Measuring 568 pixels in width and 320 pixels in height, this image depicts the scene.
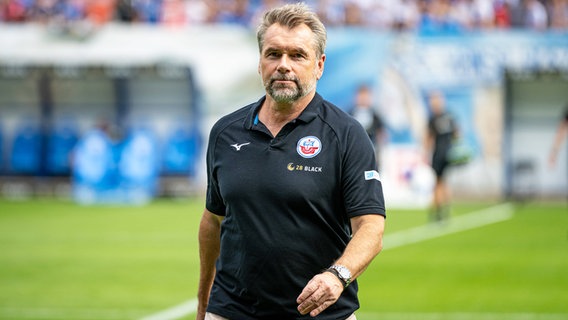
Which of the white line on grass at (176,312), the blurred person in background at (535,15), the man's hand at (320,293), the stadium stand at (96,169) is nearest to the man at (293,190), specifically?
the man's hand at (320,293)

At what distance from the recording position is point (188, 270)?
14.7 m

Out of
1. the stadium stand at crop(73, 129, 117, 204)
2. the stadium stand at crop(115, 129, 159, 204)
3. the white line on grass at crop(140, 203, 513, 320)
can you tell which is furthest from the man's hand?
the stadium stand at crop(73, 129, 117, 204)

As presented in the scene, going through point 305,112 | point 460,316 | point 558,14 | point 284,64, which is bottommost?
point 460,316

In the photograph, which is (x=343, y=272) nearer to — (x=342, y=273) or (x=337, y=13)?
(x=342, y=273)

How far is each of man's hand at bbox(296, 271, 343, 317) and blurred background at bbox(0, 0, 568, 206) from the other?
2368cm

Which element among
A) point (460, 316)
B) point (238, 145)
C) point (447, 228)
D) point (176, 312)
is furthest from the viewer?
point (447, 228)

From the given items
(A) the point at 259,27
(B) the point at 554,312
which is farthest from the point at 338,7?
(A) the point at 259,27

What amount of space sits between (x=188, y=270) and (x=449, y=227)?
24.5 ft

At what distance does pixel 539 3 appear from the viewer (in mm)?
29609

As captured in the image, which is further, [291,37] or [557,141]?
[557,141]

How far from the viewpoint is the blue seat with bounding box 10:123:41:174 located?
31.2 meters

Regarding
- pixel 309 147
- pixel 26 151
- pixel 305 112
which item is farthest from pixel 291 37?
pixel 26 151

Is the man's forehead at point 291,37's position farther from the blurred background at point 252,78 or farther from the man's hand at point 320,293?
the blurred background at point 252,78

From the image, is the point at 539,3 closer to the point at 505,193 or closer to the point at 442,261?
the point at 505,193
